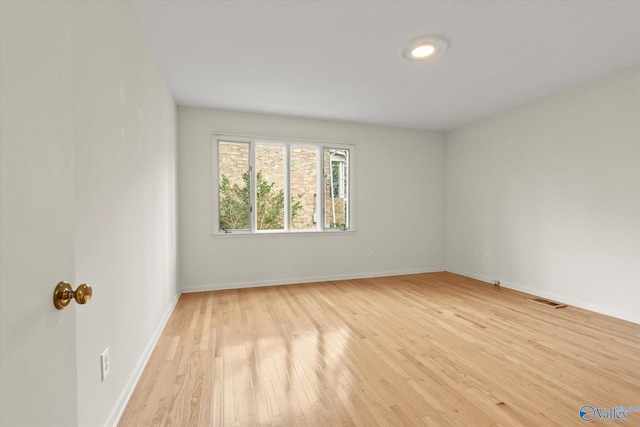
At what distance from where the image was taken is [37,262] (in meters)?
0.60

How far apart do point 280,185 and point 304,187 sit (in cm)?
39

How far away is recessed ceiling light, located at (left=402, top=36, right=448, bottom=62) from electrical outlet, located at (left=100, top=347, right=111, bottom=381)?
117 inches

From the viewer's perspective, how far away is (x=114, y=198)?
62.9 inches

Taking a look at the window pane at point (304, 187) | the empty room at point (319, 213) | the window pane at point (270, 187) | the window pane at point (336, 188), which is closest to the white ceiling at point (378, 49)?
the empty room at point (319, 213)

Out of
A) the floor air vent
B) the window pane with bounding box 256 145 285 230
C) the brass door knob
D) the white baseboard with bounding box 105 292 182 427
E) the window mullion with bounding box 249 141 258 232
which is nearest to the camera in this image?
the brass door knob

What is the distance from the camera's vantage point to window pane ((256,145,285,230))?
439 centimetres

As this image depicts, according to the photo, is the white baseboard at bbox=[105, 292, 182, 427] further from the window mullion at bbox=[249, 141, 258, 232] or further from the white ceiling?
the white ceiling

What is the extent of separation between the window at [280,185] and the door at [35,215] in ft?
11.5

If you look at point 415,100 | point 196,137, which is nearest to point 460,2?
point 415,100

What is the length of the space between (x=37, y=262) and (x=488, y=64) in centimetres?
350

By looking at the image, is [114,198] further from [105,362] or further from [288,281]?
[288,281]

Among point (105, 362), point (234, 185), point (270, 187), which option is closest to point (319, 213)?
point (270, 187)

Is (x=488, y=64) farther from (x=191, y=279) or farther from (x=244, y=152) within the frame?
(x=191, y=279)

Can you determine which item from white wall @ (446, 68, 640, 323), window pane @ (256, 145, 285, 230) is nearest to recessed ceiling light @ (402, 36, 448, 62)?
white wall @ (446, 68, 640, 323)
